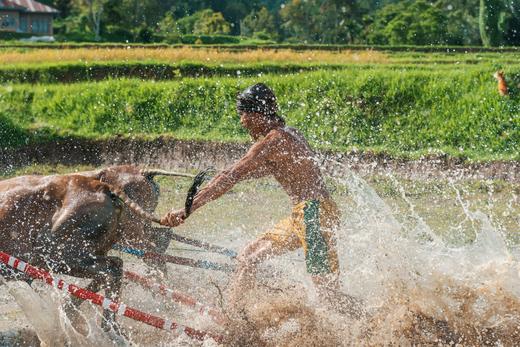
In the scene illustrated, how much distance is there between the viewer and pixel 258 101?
6.18m

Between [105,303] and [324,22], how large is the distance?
184ft

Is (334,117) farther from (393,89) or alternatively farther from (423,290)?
(423,290)

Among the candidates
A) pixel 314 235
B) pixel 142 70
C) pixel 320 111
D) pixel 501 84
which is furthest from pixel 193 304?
pixel 142 70

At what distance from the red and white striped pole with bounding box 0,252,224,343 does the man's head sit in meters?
1.45

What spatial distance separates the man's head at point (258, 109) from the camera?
20.3 ft

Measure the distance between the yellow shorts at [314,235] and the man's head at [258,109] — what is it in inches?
24.0

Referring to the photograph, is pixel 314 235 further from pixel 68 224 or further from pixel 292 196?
pixel 68 224

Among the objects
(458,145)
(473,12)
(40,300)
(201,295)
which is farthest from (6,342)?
(473,12)

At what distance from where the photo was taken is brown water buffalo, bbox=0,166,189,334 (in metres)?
6.92

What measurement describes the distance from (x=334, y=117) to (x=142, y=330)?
35.7 ft

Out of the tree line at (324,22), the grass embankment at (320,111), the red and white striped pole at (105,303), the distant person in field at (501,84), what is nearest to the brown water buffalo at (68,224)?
the red and white striped pole at (105,303)

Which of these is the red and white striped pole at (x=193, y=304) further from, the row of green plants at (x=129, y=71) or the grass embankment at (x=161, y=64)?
the row of green plants at (x=129, y=71)

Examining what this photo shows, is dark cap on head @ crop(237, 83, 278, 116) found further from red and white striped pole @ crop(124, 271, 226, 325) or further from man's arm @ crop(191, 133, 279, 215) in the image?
red and white striped pole @ crop(124, 271, 226, 325)

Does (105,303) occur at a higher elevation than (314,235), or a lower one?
lower
